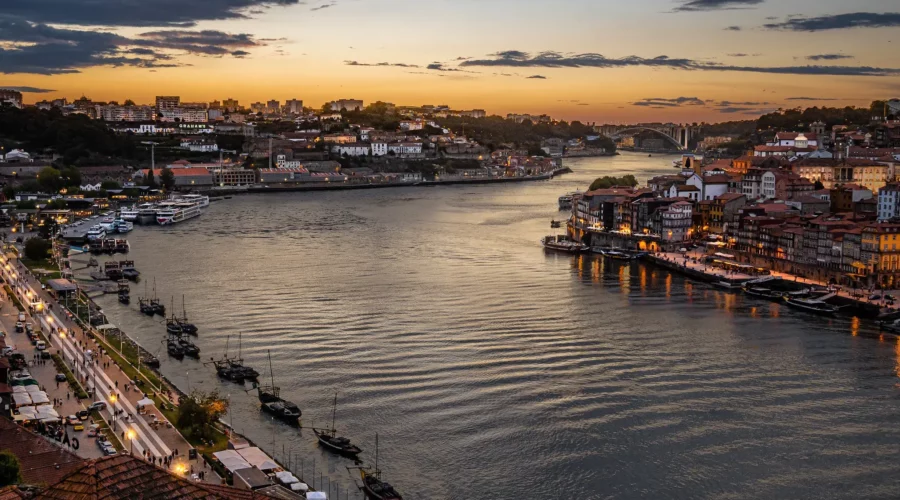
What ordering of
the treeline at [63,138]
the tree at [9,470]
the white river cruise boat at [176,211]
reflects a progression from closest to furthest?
the tree at [9,470] → the white river cruise boat at [176,211] → the treeline at [63,138]

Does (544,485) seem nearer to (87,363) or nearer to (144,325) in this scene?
(87,363)

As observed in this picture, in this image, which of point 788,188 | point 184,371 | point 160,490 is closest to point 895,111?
point 788,188

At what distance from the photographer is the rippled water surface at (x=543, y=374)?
16.9ft

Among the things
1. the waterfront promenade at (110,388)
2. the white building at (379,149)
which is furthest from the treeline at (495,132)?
the waterfront promenade at (110,388)

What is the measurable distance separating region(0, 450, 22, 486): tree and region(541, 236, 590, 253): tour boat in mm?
10343

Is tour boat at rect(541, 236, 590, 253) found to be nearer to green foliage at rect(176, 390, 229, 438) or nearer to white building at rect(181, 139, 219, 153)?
green foliage at rect(176, 390, 229, 438)

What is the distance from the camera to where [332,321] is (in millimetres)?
8398

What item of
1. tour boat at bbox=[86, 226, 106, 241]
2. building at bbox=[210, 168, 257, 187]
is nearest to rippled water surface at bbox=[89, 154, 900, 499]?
tour boat at bbox=[86, 226, 106, 241]

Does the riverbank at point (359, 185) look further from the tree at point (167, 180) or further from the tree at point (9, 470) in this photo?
the tree at point (9, 470)

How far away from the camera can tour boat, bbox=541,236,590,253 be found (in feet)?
44.4

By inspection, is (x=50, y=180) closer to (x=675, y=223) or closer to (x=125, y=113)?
(x=675, y=223)

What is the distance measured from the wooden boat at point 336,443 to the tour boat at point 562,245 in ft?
27.5

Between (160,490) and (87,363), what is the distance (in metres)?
5.41

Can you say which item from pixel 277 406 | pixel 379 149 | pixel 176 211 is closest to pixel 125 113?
pixel 379 149
